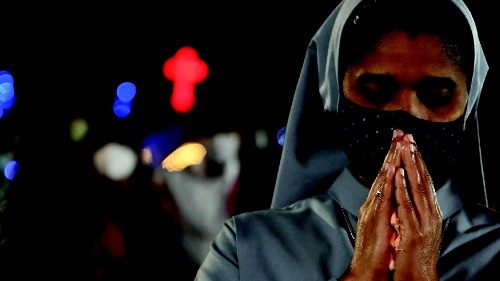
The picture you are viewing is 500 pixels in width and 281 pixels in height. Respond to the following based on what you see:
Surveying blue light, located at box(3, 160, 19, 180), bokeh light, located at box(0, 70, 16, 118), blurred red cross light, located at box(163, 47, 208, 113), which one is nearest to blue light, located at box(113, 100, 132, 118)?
blurred red cross light, located at box(163, 47, 208, 113)

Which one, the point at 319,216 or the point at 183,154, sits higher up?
the point at 319,216

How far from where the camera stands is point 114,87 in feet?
50.2

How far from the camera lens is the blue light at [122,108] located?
1548 centimetres

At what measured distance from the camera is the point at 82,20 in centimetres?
1200

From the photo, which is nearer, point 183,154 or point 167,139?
point 183,154

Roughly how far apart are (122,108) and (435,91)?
1427cm

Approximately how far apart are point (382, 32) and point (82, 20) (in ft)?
35.0

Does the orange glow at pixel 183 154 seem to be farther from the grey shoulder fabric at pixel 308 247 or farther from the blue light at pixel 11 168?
the grey shoulder fabric at pixel 308 247

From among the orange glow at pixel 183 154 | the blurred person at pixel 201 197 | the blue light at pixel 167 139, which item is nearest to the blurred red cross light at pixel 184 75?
the blue light at pixel 167 139

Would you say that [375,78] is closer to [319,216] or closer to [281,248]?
[319,216]

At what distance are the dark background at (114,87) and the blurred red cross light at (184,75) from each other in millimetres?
225

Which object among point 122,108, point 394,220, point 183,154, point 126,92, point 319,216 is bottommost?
point 183,154

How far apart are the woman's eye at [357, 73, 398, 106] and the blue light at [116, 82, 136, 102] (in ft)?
46.2

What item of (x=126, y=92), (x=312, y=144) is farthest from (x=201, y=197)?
(x=126, y=92)
